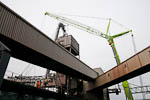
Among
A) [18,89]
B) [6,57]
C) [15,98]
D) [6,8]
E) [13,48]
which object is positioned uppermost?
[6,8]

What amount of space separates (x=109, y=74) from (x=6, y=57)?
36.9ft

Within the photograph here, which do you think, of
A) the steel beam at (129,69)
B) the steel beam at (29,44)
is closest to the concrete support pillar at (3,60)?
the steel beam at (29,44)

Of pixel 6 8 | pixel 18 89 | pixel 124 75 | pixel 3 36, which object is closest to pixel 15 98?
pixel 18 89

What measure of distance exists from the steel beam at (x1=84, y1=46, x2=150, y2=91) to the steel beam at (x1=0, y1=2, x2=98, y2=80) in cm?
452

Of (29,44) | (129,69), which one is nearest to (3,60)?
(29,44)

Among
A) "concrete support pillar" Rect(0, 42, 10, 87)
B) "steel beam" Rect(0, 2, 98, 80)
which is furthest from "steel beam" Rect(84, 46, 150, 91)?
"concrete support pillar" Rect(0, 42, 10, 87)

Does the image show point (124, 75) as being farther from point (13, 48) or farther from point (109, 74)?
point (13, 48)

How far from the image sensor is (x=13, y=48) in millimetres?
7445

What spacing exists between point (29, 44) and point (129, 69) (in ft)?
29.1

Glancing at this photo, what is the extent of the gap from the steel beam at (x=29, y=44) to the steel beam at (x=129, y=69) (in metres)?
4.52

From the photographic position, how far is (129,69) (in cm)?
1044

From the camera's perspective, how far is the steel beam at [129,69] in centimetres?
904

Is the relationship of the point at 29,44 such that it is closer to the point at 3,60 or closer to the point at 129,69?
the point at 3,60

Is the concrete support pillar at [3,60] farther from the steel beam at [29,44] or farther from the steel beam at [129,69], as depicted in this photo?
the steel beam at [129,69]
